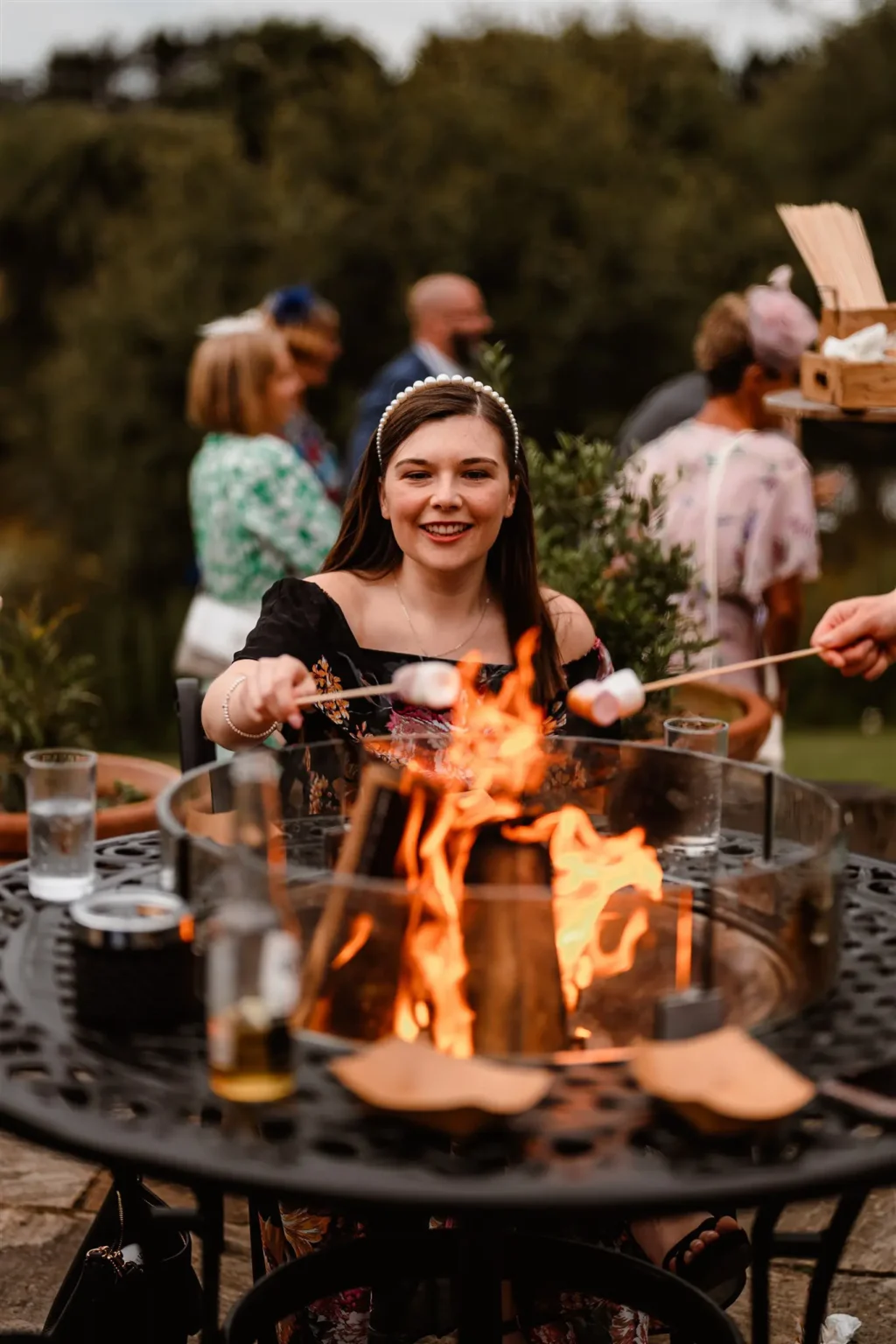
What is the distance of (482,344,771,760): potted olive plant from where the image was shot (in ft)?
12.7

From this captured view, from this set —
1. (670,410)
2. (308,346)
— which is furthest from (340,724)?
(308,346)

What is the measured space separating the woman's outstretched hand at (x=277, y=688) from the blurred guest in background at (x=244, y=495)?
276cm

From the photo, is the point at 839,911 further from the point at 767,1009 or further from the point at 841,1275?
the point at 841,1275

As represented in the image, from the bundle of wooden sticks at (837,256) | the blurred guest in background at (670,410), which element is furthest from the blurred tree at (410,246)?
the bundle of wooden sticks at (837,256)

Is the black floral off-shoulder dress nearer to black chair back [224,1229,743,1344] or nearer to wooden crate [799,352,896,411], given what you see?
black chair back [224,1229,743,1344]

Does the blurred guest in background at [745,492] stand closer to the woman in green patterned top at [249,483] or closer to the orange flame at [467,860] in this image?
the woman in green patterned top at [249,483]

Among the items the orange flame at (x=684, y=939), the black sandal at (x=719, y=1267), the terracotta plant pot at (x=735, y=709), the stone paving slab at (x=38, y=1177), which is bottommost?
the stone paving slab at (x=38, y=1177)

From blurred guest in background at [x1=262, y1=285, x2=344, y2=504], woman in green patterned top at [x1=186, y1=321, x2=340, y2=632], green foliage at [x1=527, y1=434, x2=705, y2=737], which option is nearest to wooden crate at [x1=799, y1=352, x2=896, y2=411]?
green foliage at [x1=527, y1=434, x2=705, y2=737]

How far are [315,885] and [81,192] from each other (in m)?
11.4

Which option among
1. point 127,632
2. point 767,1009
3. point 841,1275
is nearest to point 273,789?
point 767,1009

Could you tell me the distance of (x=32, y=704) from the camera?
4.44 metres

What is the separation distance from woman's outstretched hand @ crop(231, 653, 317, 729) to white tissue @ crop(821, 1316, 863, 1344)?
152 centimetres

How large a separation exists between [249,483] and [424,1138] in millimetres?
3720

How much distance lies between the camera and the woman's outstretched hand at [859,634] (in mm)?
2531
